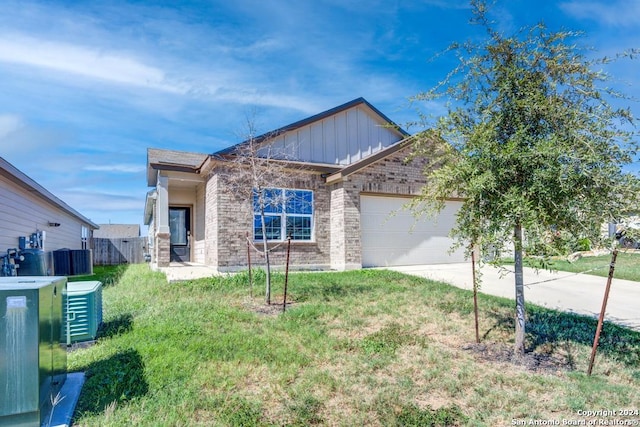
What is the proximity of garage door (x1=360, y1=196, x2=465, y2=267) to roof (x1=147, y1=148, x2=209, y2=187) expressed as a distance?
6.11 m

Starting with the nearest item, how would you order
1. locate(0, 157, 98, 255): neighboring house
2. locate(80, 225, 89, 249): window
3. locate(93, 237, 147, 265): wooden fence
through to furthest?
locate(0, 157, 98, 255): neighboring house < locate(80, 225, 89, 249): window < locate(93, 237, 147, 265): wooden fence

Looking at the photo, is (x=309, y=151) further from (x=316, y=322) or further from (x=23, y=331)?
(x=23, y=331)

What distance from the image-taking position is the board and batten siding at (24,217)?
880 centimetres

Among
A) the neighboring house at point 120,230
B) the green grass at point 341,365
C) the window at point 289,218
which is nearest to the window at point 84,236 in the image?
the window at point 289,218

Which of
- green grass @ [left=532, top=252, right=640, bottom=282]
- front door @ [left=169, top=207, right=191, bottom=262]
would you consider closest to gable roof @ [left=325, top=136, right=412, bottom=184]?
green grass @ [left=532, top=252, right=640, bottom=282]

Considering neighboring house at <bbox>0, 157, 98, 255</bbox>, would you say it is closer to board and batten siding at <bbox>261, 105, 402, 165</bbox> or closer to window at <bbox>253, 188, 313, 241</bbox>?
window at <bbox>253, 188, 313, 241</bbox>

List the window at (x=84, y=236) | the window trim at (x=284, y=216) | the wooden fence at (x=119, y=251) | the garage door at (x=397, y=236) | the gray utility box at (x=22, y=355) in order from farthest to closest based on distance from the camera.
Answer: the wooden fence at (x=119, y=251)
the window at (x=84, y=236)
the garage door at (x=397, y=236)
the window trim at (x=284, y=216)
the gray utility box at (x=22, y=355)

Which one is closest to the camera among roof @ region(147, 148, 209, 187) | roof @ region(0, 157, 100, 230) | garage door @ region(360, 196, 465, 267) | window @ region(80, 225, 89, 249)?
roof @ region(0, 157, 100, 230)

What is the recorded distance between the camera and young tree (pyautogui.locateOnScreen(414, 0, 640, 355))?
14.0 ft

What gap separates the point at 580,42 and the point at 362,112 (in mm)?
10298

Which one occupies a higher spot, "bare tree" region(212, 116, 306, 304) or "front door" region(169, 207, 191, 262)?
"bare tree" region(212, 116, 306, 304)

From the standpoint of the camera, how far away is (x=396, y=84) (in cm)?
1290

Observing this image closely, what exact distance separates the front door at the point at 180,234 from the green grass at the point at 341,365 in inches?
354

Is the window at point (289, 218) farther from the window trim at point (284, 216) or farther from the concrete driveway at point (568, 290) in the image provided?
the concrete driveway at point (568, 290)
